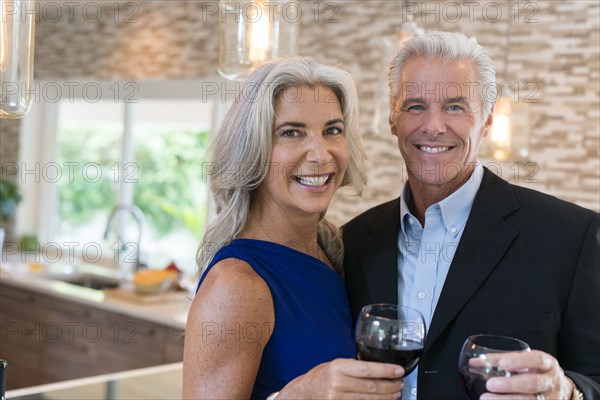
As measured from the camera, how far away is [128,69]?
633cm

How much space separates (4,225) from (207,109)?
108 inches

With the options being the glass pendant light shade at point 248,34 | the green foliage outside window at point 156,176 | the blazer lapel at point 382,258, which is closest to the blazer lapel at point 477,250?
the blazer lapel at point 382,258

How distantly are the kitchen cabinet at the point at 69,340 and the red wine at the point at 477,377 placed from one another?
266 cm

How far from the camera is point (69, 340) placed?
15.5ft

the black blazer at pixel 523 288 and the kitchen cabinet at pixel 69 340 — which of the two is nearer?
the black blazer at pixel 523 288

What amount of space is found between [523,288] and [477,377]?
511 mm

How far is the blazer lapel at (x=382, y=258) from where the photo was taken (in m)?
1.80

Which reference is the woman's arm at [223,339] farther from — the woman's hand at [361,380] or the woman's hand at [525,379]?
the woman's hand at [525,379]

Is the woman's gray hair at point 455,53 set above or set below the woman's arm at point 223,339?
above

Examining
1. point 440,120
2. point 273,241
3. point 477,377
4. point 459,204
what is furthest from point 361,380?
point 440,120

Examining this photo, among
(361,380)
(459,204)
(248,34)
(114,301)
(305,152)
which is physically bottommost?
(114,301)

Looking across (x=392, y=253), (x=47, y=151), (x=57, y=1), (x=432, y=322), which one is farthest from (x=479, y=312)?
(x=47, y=151)

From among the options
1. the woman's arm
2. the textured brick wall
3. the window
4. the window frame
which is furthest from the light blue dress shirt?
the window frame

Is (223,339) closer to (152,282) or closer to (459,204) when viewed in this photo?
(459,204)
